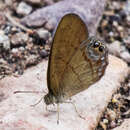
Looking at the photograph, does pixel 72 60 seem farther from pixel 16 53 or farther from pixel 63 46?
pixel 16 53

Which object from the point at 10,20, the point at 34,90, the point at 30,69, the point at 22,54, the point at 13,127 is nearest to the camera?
the point at 13,127

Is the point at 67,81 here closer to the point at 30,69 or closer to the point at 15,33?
the point at 30,69

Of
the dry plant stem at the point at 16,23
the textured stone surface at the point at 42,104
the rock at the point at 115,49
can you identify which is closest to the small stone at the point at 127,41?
the rock at the point at 115,49

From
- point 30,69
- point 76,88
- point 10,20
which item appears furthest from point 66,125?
point 10,20

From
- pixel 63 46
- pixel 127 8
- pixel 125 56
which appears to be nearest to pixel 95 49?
pixel 63 46

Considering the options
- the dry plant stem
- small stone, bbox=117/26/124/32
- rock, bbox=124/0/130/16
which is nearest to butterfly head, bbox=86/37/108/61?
the dry plant stem

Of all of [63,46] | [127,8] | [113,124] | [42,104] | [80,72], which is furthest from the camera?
[127,8]

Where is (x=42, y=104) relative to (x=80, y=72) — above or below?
below
